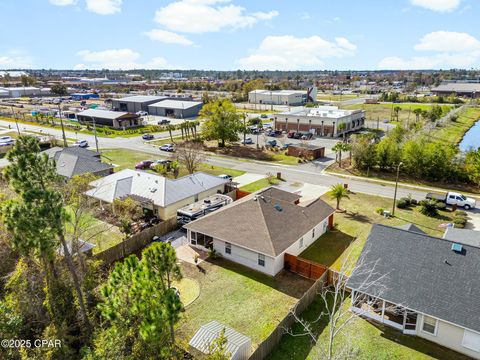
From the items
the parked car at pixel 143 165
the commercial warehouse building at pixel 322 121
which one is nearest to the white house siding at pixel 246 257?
the parked car at pixel 143 165

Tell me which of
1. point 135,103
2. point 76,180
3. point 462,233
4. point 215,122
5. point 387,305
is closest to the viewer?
point 387,305

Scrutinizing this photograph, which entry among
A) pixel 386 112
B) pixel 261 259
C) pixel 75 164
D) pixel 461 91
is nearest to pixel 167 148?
pixel 75 164

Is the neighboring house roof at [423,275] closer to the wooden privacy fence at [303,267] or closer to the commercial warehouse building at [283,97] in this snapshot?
the wooden privacy fence at [303,267]

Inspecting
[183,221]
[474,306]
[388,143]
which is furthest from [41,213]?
[388,143]

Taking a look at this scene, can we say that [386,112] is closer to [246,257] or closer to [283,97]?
[283,97]

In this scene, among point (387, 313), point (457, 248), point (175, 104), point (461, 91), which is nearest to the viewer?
point (457, 248)

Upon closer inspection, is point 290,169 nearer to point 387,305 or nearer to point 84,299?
point 387,305
